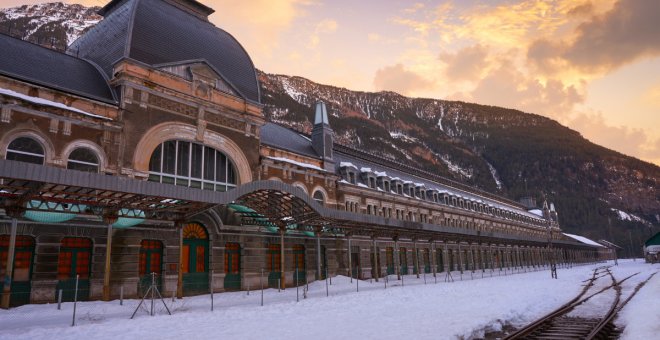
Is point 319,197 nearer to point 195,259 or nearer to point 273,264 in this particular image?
point 273,264

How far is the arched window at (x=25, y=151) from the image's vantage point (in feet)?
68.2

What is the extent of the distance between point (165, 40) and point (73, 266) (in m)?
15.2

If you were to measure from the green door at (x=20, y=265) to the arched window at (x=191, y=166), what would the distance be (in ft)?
23.3

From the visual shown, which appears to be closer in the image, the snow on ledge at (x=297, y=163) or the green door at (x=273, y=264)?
the green door at (x=273, y=264)

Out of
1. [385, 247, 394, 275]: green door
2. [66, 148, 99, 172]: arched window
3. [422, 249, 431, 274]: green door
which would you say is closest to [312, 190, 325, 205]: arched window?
[385, 247, 394, 275]: green door

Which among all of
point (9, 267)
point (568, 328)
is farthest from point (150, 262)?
point (568, 328)

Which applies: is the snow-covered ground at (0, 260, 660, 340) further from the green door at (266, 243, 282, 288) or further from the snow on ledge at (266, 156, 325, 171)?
the snow on ledge at (266, 156, 325, 171)

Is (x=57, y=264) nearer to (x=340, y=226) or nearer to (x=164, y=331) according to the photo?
(x=164, y=331)

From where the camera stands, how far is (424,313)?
17219mm

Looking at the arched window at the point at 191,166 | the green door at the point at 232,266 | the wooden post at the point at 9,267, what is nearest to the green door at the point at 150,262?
the arched window at the point at 191,166

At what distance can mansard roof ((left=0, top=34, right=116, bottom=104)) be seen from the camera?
22172mm

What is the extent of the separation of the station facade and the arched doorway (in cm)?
7

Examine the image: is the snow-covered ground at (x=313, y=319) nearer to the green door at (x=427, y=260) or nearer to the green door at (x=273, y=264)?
the green door at (x=273, y=264)

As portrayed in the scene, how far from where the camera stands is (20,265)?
67.8 ft
